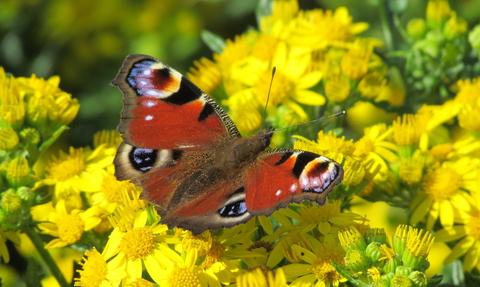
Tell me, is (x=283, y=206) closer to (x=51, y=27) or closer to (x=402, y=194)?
(x=402, y=194)

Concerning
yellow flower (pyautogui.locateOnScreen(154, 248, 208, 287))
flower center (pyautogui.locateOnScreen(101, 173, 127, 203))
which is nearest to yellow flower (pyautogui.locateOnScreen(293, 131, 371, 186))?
yellow flower (pyautogui.locateOnScreen(154, 248, 208, 287))

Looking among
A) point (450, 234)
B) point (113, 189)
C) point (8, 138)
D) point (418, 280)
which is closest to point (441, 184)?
point (450, 234)

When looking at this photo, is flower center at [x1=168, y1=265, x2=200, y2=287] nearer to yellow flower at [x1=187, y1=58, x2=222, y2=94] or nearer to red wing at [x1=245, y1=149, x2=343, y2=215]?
red wing at [x1=245, y1=149, x2=343, y2=215]

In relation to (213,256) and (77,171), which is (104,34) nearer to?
(77,171)

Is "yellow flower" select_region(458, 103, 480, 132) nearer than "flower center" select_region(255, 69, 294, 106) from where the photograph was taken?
Yes

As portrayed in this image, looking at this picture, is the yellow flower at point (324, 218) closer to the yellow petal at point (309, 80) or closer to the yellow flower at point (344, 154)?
the yellow flower at point (344, 154)

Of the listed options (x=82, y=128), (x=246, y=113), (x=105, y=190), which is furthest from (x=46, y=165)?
(x=82, y=128)

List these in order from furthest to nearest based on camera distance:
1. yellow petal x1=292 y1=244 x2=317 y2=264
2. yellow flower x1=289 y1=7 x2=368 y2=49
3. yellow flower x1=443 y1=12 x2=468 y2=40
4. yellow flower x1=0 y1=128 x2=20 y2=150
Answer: yellow flower x1=289 y1=7 x2=368 y2=49
yellow flower x1=443 y1=12 x2=468 y2=40
yellow flower x1=0 y1=128 x2=20 y2=150
yellow petal x1=292 y1=244 x2=317 y2=264
